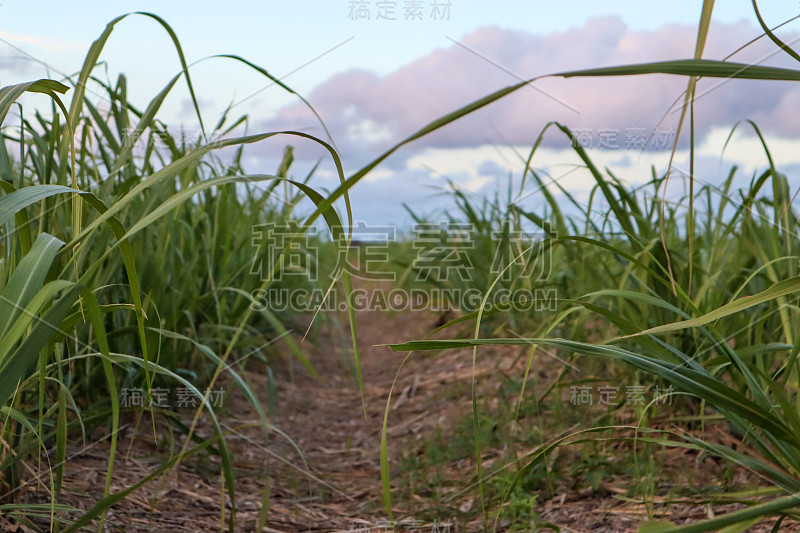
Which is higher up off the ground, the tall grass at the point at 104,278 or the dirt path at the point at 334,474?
the tall grass at the point at 104,278

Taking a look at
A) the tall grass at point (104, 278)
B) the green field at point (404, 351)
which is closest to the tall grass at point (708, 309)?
the green field at point (404, 351)

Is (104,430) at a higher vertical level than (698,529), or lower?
lower

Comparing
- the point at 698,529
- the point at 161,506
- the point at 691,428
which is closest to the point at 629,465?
the point at 691,428

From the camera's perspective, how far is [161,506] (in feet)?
4.84

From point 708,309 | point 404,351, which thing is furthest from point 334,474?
point 708,309

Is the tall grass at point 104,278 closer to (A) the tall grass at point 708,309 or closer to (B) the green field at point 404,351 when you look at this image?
(B) the green field at point 404,351

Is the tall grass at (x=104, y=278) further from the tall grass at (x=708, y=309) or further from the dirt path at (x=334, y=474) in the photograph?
the tall grass at (x=708, y=309)

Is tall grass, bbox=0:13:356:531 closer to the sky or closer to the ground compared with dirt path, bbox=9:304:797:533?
closer to the sky

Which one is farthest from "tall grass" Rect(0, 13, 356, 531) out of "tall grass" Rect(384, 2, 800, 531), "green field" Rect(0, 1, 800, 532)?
"tall grass" Rect(384, 2, 800, 531)

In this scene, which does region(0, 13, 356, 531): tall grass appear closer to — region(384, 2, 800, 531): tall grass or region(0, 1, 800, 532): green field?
region(0, 1, 800, 532): green field

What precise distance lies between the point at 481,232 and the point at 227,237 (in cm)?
127

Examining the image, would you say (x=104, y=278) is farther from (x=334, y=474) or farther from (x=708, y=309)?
(x=708, y=309)

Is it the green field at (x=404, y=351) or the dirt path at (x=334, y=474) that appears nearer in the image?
the green field at (x=404, y=351)

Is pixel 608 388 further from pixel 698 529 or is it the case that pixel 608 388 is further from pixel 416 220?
pixel 416 220
